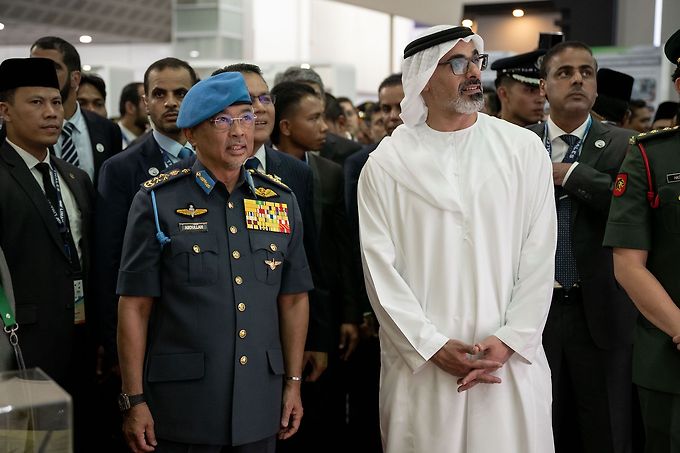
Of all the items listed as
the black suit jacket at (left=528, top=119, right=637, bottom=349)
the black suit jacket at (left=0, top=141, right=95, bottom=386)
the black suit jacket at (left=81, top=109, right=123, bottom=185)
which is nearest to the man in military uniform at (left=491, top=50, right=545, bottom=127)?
the black suit jacket at (left=528, top=119, right=637, bottom=349)

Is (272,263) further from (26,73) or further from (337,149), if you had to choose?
(337,149)

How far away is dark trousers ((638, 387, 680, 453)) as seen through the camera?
105 inches

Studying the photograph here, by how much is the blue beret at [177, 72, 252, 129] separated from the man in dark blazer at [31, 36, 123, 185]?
1709 millimetres

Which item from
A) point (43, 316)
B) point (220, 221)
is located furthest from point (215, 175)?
point (43, 316)

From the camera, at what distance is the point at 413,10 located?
32.4 feet

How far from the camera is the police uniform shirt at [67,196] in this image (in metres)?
3.40

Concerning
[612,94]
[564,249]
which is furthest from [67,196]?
[612,94]

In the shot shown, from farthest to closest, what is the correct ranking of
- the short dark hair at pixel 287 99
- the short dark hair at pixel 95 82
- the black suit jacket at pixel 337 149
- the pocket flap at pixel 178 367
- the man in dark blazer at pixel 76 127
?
the short dark hair at pixel 95 82 < the black suit jacket at pixel 337 149 < the man in dark blazer at pixel 76 127 < the short dark hair at pixel 287 99 < the pocket flap at pixel 178 367

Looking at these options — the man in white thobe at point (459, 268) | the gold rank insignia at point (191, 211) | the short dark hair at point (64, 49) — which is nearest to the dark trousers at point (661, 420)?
the man in white thobe at point (459, 268)

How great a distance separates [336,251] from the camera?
3918mm

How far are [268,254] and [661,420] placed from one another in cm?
135

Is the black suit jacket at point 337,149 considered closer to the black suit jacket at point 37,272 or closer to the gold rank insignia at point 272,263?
the black suit jacket at point 37,272

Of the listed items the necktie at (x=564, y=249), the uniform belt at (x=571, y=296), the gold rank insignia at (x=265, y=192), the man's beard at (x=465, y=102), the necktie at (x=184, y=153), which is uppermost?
the man's beard at (x=465, y=102)

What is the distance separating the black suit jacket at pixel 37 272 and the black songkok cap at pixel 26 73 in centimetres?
31
